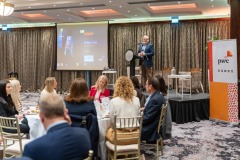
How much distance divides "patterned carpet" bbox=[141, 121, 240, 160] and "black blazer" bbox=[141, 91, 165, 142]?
0.59 meters

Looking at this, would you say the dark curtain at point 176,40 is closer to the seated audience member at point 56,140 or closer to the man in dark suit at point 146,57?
the man in dark suit at point 146,57

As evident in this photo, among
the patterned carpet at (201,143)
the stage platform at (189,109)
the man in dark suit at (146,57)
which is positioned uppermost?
the man in dark suit at (146,57)

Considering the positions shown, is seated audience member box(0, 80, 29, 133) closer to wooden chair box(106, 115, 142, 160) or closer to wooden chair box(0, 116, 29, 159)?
wooden chair box(0, 116, 29, 159)

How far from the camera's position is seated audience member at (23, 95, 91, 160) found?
5.20 feet

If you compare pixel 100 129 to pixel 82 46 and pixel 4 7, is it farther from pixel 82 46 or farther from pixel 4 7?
pixel 82 46

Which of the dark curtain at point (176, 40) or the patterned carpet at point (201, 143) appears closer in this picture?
the patterned carpet at point (201, 143)

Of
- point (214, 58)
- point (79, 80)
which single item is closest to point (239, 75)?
point (214, 58)

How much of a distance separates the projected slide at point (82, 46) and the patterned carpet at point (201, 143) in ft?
20.5

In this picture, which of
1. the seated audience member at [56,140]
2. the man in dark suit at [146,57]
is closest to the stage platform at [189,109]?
the man in dark suit at [146,57]

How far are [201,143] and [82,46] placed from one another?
832 centimetres

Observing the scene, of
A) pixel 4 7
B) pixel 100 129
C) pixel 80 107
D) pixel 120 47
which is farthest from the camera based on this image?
pixel 120 47

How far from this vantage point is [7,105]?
3.91 m

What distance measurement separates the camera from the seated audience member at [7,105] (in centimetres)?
377

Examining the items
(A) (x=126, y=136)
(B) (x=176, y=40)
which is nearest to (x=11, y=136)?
(A) (x=126, y=136)
